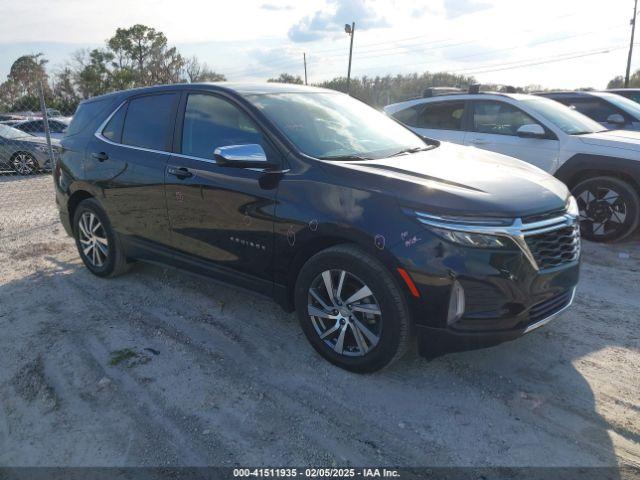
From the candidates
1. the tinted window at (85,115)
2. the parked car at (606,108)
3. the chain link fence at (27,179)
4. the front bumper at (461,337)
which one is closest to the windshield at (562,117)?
the parked car at (606,108)

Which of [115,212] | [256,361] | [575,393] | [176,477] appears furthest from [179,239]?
[575,393]

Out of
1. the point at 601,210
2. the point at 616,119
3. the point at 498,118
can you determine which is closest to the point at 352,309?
the point at 601,210

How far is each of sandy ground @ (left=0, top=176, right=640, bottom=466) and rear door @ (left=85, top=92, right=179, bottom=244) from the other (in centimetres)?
77

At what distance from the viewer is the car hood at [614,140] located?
19.4 feet

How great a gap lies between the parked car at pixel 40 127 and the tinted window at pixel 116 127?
1163cm

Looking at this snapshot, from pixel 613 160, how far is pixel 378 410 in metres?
4.74

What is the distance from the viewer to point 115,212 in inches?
183

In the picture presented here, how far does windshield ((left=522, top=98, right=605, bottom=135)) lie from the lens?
21.3 ft

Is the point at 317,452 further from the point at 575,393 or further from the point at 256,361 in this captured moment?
the point at 575,393

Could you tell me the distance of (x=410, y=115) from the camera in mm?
7918

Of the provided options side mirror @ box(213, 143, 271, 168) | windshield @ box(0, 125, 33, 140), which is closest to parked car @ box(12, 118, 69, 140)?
windshield @ box(0, 125, 33, 140)

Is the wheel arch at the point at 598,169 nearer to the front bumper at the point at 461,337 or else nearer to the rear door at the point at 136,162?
the front bumper at the point at 461,337

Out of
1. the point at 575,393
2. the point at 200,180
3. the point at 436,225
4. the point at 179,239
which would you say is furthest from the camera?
the point at 179,239

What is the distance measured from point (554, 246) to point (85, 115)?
14.7ft
